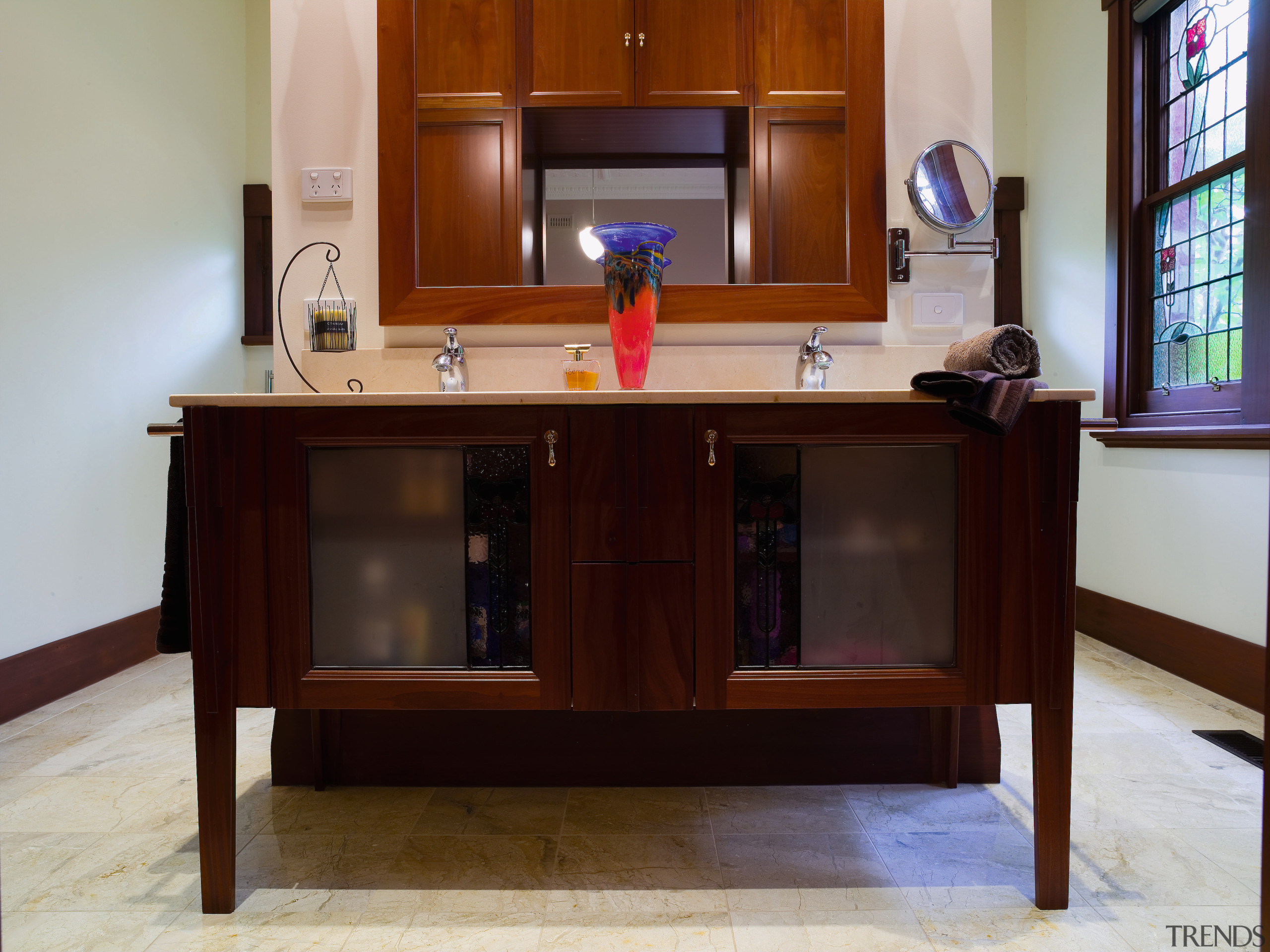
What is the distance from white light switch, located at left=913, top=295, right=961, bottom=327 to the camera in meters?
1.63

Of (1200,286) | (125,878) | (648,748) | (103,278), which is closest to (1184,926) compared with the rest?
(648,748)

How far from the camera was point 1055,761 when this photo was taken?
1113 mm

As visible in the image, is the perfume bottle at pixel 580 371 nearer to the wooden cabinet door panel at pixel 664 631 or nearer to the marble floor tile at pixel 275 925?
the wooden cabinet door panel at pixel 664 631

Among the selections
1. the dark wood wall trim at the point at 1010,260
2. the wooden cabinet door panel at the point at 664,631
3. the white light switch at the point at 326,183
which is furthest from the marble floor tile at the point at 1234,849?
the dark wood wall trim at the point at 1010,260

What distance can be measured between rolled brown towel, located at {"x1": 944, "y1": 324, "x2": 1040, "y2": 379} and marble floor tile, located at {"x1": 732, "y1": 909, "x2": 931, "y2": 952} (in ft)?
2.76

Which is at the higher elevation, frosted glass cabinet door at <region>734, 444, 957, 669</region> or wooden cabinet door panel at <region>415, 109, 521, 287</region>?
wooden cabinet door panel at <region>415, 109, 521, 287</region>

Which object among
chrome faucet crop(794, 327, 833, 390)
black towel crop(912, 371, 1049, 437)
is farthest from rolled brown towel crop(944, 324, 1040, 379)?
chrome faucet crop(794, 327, 833, 390)

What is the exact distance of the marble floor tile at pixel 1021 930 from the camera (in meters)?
1.05

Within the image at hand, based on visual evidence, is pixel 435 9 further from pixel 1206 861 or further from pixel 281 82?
pixel 1206 861

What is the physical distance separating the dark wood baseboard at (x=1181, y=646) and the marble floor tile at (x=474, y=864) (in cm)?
163

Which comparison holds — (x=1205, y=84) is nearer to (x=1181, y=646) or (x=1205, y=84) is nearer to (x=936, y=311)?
(x=936, y=311)

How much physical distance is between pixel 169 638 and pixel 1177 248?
3.04m

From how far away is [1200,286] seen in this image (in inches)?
92.0

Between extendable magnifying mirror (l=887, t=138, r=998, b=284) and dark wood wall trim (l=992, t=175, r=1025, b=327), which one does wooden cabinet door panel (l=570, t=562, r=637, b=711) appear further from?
dark wood wall trim (l=992, t=175, r=1025, b=327)
